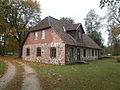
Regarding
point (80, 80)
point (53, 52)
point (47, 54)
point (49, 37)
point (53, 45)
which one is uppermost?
point (49, 37)

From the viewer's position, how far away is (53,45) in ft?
60.2

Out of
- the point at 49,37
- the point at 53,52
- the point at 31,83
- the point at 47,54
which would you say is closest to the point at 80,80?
the point at 31,83

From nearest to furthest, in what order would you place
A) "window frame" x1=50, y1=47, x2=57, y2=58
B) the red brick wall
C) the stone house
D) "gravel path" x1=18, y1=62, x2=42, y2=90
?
"gravel path" x1=18, y1=62, x2=42, y2=90, the stone house, the red brick wall, "window frame" x1=50, y1=47, x2=57, y2=58

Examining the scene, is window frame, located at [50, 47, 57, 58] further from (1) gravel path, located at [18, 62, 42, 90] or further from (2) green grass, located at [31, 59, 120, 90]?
(1) gravel path, located at [18, 62, 42, 90]

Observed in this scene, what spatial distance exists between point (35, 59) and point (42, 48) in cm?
244

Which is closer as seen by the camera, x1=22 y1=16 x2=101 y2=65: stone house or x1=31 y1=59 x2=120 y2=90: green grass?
x1=31 y1=59 x2=120 y2=90: green grass

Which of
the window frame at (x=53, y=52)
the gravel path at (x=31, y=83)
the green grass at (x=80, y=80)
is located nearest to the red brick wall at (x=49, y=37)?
the window frame at (x=53, y=52)

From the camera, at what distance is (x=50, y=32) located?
61.9 feet

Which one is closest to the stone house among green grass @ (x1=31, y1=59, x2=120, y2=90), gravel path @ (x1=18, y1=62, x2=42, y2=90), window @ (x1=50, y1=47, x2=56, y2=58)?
window @ (x1=50, y1=47, x2=56, y2=58)

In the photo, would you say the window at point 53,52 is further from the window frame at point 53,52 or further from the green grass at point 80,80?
the green grass at point 80,80

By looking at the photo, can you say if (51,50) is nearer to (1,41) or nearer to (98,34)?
Answer: (1,41)

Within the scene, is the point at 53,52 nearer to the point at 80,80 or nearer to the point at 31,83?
the point at 80,80

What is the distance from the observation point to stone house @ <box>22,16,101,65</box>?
17534 mm


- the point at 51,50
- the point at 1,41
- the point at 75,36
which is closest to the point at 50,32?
the point at 51,50
